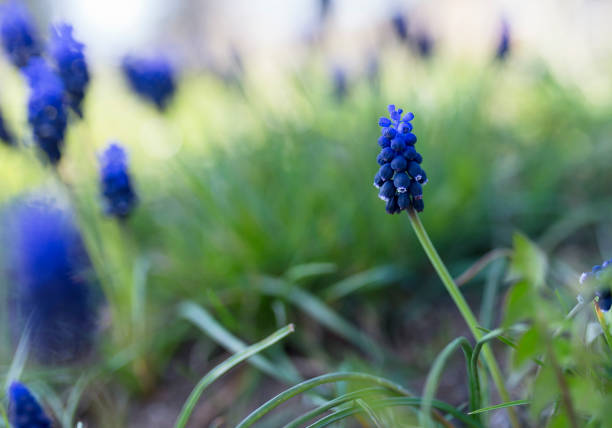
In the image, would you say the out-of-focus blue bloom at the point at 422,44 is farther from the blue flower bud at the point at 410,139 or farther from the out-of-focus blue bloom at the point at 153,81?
the blue flower bud at the point at 410,139

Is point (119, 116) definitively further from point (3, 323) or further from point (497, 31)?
point (497, 31)

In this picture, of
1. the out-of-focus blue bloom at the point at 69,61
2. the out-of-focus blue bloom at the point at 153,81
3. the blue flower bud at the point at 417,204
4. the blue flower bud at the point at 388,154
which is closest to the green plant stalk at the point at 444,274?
the blue flower bud at the point at 417,204

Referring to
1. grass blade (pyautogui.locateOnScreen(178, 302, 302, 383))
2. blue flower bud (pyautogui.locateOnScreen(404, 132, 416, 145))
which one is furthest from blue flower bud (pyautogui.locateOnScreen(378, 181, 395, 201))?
grass blade (pyautogui.locateOnScreen(178, 302, 302, 383))

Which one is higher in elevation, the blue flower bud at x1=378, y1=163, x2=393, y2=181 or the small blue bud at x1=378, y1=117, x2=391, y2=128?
the small blue bud at x1=378, y1=117, x2=391, y2=128

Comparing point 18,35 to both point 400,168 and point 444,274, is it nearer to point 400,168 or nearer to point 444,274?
point 400,168

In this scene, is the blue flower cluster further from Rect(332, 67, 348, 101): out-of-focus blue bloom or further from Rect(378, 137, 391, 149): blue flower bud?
Rect(332, 67, 348, 101): out-of-focus blue bloom
